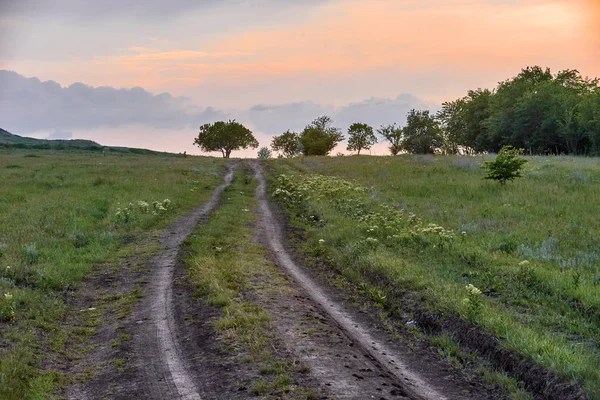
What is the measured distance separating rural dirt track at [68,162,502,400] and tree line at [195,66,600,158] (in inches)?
2174

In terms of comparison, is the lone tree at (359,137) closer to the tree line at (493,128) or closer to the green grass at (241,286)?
the tree line at (493,128)

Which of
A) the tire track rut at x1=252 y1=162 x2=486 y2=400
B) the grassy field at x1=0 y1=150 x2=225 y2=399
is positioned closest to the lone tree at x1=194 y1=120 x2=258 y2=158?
the grassy field at x1=0 y1=150 x2=225 y2=399

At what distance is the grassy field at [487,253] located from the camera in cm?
800

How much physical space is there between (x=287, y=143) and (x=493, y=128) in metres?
54.9

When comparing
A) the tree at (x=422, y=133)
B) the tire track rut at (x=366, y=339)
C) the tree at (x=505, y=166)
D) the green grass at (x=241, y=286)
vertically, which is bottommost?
the tire track rut at (x=366, y=339)

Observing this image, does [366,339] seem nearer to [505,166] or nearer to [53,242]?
[53,242]

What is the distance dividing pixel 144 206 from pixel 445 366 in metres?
15.2

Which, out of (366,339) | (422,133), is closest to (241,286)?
(366,339)

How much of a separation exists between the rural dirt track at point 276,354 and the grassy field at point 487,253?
102cm

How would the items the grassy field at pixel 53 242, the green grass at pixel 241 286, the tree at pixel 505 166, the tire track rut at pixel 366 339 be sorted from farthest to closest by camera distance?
1. the tree at pixel 505 166
2. the grassy field at pixel 53 242
3. the green grass at pixel 241 286
4. the tire track rut at pixel 366 339

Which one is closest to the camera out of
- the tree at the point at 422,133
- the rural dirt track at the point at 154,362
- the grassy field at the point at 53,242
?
the rural dirt track at the point at 154,362

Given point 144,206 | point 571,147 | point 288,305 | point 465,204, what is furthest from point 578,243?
point 571,147

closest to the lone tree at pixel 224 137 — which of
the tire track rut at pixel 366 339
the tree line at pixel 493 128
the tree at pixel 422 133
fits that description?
the tree line at pixel 493 128

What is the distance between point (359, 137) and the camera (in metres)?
111
